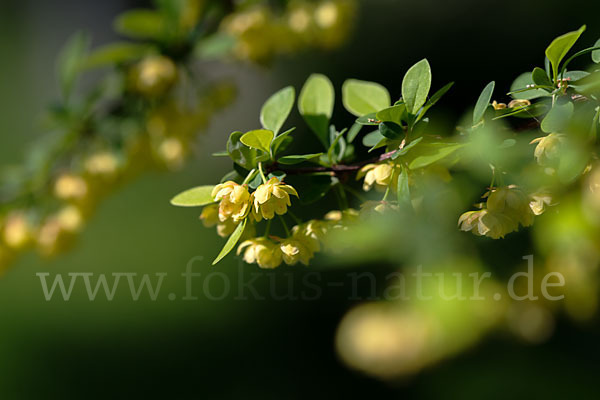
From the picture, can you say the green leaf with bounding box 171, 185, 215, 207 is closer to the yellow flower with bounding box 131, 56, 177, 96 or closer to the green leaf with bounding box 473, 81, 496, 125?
the green leaf with bounding box 473, 81, 496, 125

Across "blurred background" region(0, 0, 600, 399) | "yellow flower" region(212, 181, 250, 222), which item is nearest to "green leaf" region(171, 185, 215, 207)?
"yellow flower" region(212, 181, 250, 222)

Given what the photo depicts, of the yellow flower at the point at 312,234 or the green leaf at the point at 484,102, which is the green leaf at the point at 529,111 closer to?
the green leaf at the point at 484,102

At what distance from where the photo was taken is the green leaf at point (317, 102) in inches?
28.8

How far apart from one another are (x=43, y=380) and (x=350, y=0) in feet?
6.42

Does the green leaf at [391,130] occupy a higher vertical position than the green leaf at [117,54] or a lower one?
lower

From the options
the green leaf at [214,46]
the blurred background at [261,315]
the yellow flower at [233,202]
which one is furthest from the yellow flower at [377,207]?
the blurred background at [261,315]

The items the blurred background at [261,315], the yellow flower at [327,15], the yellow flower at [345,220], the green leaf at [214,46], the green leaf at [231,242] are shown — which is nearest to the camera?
the green leaf at [231,242]

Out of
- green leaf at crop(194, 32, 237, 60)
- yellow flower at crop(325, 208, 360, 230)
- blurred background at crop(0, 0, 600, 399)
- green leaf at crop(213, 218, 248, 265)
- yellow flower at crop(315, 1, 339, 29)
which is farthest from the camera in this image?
blurred background at crop(0, 0, 600, 399)

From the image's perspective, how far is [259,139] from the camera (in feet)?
1.93

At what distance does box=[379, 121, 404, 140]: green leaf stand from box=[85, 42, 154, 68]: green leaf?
2.19ft

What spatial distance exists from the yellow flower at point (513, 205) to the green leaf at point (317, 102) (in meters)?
0.24

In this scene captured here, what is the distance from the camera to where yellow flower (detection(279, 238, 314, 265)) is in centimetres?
60

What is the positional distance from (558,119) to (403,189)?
0.16m

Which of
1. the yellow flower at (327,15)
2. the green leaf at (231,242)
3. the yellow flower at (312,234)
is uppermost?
the yellow flower at (327,15)
